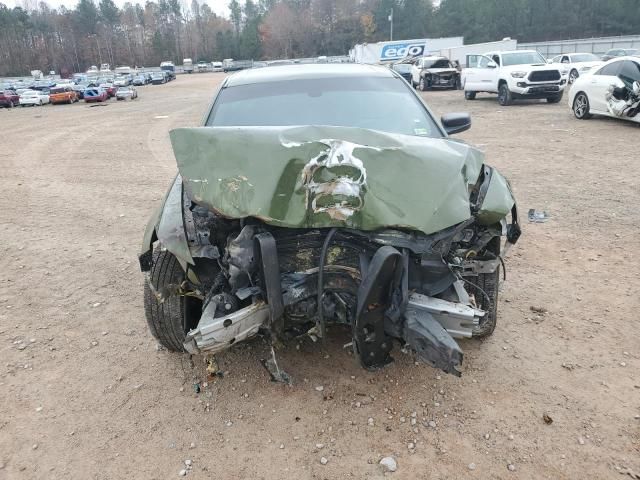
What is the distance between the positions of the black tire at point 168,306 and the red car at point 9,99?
33.6 meters

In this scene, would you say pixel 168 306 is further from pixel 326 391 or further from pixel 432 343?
pixel 432 343

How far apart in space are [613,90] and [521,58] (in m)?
6.82

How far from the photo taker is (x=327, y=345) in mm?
3318

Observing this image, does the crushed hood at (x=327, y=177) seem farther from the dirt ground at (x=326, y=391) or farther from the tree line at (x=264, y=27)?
the tree line at (x=264, y=27)

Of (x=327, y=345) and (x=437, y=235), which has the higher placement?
(x=437, y=235)

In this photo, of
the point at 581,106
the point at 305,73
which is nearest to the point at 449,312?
the point at 305,73

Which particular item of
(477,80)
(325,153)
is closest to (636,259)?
(325,153)

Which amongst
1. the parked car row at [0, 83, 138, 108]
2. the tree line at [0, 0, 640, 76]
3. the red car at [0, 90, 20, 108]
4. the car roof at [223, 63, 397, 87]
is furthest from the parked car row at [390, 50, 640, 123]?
the tree line at [0, 0, 640, 76]

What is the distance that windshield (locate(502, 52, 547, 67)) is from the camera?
1683cm

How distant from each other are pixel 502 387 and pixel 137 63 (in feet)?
362

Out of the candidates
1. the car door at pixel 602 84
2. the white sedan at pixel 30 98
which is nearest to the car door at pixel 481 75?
the car door at pixel 602 84

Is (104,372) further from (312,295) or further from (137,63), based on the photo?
(137,63)

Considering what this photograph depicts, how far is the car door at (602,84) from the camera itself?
10914 mm

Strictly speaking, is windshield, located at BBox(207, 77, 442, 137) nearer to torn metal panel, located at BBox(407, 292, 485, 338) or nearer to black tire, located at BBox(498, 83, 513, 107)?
torn metal panel, located at BBox(407, 292, 485, 338)
